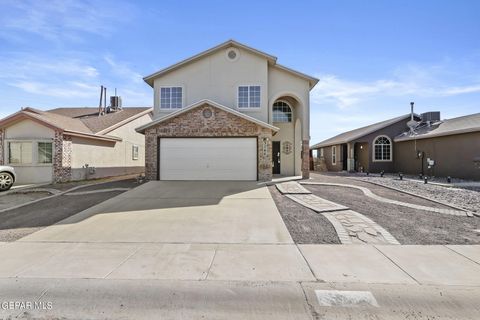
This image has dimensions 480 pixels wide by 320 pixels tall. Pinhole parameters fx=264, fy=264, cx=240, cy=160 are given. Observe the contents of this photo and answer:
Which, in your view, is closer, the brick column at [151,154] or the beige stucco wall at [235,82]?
the brick column at [151,154]

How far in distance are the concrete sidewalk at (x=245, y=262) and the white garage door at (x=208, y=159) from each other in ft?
→ 28.8

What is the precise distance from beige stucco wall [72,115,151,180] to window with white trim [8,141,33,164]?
225 centimetres

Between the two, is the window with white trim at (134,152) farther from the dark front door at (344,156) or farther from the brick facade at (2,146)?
the dark front door at (344,156)

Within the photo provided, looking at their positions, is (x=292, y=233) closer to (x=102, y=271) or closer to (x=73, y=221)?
(x=102, y=271)

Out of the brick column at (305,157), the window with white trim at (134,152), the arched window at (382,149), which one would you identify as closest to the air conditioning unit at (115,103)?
the window with white trim at (134,152)

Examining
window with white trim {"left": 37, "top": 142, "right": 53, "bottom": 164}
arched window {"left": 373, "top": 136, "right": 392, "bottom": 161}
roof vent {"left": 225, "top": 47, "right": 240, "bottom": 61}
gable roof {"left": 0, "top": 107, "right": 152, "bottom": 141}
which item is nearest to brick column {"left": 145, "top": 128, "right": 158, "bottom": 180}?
gable roof {"left": 0, "top": 107, "right": 152, "bottom": 141}

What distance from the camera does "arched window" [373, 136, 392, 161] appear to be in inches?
882

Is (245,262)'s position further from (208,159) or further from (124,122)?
(124,122)

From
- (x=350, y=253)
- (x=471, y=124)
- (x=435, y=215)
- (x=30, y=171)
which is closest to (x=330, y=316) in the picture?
(x=350, y=253)

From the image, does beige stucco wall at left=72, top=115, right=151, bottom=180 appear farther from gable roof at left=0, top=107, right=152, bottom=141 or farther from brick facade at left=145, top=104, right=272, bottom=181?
brick facade at left=145, top=104, right=272, bottom=181

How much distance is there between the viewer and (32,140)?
603 inches

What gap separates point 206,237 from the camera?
608cm

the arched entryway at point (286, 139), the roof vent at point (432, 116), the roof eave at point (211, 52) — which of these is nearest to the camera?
the roof eave at point (211, 52)

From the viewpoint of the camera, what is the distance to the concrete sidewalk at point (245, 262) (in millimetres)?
4199
